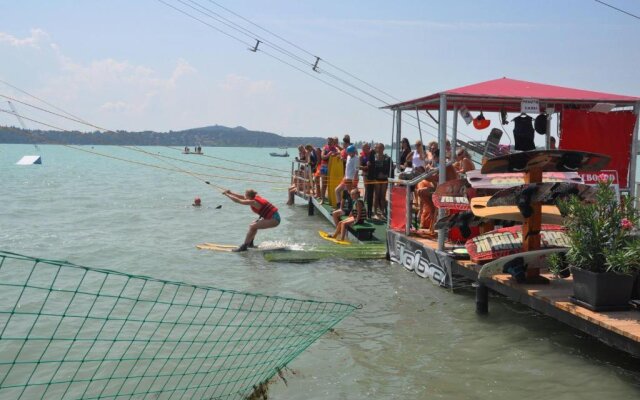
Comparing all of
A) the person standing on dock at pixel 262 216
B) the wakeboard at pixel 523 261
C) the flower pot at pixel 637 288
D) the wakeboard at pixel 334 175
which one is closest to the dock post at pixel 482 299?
the wakeboard at pixel 523 261

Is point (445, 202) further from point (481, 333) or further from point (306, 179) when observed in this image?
point (306, 179)

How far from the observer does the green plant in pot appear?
655cm

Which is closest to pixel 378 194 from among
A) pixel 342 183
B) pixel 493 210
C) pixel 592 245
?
pixel 342 183

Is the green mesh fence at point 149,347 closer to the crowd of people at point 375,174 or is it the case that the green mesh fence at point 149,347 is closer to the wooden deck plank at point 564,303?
the wooden deck plank at point 564,303

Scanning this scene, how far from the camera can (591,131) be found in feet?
34.2

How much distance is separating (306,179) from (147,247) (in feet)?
26.1

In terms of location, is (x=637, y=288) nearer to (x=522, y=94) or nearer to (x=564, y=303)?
(x=564, y=303)

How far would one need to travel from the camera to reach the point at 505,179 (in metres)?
8.91

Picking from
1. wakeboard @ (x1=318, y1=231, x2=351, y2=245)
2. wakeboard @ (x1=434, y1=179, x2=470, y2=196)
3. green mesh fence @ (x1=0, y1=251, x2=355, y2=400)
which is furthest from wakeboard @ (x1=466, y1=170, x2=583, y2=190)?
wakeboard @ (x1=318, y1=231, x2=351, y2=245)

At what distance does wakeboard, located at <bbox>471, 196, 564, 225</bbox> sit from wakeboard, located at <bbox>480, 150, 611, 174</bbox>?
54 cm

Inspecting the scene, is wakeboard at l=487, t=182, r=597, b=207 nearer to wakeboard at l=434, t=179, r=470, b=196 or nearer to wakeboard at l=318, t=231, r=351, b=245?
wakeboard at l=434, t=179, r=470, b=196

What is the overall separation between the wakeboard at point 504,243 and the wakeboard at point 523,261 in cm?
35

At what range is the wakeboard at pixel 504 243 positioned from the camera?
868cm

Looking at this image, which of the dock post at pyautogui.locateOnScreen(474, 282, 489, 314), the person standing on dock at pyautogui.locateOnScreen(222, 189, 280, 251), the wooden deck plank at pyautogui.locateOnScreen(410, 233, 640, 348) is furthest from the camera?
the person standing on dock at pyautogui.locateOnScreen(222, 189, 280, 251)
